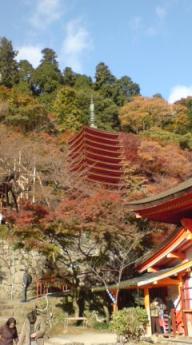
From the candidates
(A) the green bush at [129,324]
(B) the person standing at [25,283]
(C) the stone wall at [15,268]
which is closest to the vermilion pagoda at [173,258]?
(A) the green bush at [129,324]

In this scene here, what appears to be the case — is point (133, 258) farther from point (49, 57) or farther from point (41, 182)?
point (49, 57)

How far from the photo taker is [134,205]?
1020 cm

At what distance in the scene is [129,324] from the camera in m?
9.12

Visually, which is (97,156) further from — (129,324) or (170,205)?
(129,324)

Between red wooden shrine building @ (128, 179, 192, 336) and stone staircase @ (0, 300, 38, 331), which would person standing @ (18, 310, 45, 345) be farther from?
stone staircase @ (0, 300, 38, 331)

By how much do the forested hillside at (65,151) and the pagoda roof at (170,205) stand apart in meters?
5.78

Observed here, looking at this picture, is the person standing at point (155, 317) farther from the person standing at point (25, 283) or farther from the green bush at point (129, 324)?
the person standing at point (25, 283)

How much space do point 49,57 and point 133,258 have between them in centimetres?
4855

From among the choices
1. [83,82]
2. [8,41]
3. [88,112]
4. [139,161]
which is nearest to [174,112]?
[88,112]

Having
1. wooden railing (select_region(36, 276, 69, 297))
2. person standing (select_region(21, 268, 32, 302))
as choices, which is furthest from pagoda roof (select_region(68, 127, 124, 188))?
person standing (select_region(21, 268, 32, 302))

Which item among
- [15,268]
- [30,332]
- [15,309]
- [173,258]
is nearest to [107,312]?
[15,309]

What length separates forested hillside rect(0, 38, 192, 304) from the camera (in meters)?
16.2

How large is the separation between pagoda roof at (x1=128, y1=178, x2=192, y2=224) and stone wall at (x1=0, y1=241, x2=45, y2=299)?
34.8 feet

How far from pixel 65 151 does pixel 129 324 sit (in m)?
21.3
